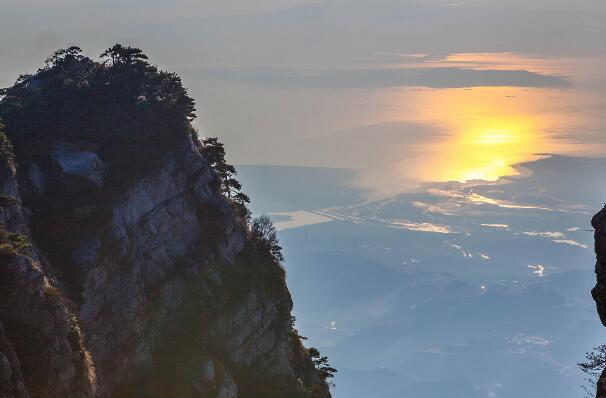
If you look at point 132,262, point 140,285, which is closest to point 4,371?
point 132,262

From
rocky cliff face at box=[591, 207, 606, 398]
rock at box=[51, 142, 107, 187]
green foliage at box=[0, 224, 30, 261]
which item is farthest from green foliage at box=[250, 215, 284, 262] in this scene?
rocky cliff face at box=[591, 207, 606, 398]

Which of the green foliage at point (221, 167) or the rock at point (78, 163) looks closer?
the rock at point (78, 163)

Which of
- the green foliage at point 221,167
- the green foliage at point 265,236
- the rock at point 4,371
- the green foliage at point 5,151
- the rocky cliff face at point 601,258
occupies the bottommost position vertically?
the rock at point 4,371

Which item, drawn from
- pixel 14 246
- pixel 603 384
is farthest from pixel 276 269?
pixel 603 384

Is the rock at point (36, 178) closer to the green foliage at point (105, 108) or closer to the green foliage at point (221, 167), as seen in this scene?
Answer: the green foliage at point (105, 108)

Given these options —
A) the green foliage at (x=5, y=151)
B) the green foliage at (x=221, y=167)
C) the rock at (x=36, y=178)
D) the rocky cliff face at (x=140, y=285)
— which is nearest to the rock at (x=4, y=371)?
the rocky cliff face at (x=140, y=285)

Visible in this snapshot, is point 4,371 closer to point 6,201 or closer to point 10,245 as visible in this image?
A: point 10,245

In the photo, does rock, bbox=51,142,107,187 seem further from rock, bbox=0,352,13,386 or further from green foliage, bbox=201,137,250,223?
rock, bbox=0,352,13,386
